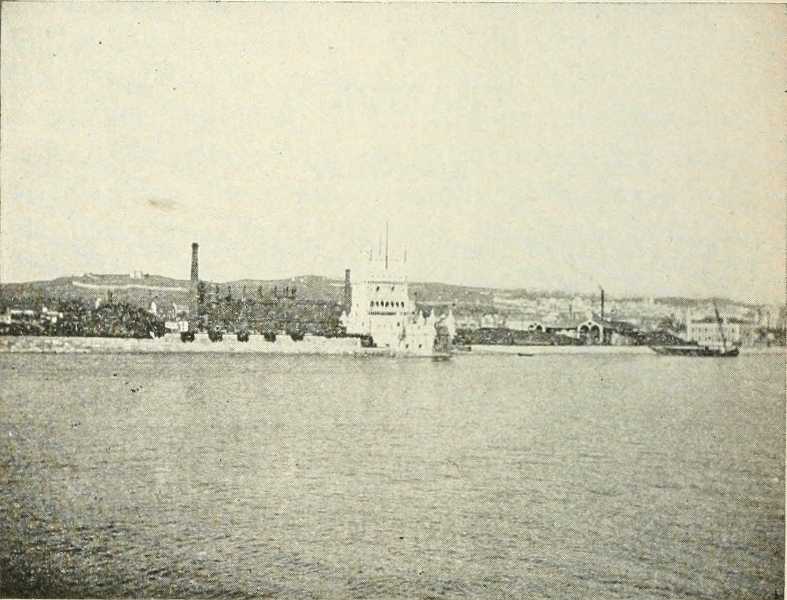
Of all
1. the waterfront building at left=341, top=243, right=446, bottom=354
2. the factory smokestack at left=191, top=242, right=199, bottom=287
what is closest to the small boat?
the waterfront building at left=341, top=243, right=446, bottom=354

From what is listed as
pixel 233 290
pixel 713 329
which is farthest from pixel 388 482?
pixel 713 329

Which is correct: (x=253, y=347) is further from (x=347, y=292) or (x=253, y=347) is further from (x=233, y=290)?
(x=347, y=292)

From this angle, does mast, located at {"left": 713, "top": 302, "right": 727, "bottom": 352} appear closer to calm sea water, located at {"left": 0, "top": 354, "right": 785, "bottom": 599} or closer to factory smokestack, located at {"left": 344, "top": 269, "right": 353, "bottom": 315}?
calm sea water, located at {"left": 0, "top": 354, "right": 785, "bottom": 599}

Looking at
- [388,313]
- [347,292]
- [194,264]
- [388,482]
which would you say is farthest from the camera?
[388,313]

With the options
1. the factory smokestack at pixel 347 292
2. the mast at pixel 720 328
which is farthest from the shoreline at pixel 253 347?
the mast at pixel 720 328

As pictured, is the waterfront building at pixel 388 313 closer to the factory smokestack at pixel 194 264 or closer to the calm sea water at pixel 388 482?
the calm sea water at pixel 388 482

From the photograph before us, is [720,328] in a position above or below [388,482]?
above

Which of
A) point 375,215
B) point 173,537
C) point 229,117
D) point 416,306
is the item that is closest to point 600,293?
point 416,306
